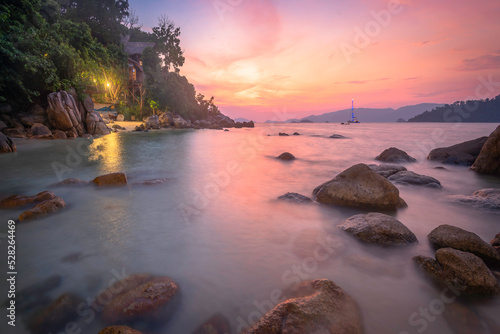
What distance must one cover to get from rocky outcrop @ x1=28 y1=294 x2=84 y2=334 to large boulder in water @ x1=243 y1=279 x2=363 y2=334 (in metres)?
1.85

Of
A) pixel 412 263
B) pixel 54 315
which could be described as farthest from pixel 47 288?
pixel 412 263

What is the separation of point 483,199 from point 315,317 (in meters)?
6.06

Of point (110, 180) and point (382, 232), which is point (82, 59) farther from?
point (382, 232)

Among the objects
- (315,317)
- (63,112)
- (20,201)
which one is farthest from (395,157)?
(63,112)

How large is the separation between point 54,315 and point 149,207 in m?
3.16

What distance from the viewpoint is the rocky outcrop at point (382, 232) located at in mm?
3641

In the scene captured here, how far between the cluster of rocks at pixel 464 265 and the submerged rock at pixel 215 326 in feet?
8.53

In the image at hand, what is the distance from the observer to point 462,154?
11.1 m

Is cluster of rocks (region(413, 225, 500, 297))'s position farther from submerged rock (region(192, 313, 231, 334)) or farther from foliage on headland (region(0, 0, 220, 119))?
foliage on headland (region(0, 0, 220, 119))

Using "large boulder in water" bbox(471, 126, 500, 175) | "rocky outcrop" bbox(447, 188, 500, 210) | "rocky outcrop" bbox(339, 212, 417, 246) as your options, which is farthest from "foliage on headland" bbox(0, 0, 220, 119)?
"large boulder in water" bbox(471, 126, 500, 175)

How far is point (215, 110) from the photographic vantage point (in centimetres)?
5912

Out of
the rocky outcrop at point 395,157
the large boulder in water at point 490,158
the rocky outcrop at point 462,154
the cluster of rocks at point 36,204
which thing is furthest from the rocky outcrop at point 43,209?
the rocky outcrop at point 462,154

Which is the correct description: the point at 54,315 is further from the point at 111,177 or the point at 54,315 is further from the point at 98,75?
the point at 98,75

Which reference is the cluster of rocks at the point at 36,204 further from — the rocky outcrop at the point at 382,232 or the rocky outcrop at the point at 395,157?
the rocky outcrop at the point at 395,157
